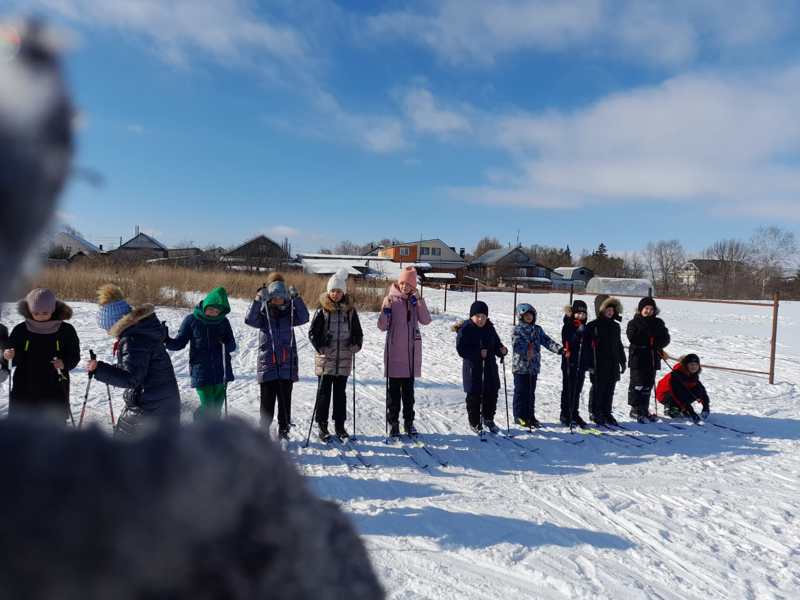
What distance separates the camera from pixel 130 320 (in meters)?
3.71

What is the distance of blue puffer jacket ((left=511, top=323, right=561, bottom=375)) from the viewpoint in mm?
6386

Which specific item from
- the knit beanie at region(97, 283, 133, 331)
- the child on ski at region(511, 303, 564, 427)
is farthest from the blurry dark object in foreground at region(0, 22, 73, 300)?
the child on ski at region(511, 303, 564, 427)

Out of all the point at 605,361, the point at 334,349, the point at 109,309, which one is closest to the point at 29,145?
the point at 109,309

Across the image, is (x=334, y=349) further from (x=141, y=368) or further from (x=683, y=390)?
(x=683, y=390)

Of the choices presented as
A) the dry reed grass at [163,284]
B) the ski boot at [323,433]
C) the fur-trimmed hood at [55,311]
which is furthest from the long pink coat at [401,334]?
the dry reed grass at [163,284]

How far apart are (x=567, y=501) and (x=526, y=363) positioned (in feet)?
7.90

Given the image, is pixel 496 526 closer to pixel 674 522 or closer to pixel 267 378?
pixel 674 522

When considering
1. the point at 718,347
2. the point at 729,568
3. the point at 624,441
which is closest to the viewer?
the point at 729,568

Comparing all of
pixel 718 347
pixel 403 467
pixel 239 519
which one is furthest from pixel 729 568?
pixel 718 347

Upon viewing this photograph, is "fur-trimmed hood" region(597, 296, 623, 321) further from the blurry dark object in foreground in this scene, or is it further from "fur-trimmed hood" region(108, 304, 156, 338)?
the blurry dark object in foreground

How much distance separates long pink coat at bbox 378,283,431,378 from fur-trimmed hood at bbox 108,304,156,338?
2651mm

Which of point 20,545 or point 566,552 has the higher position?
point 20,545

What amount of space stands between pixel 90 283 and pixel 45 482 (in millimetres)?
17879

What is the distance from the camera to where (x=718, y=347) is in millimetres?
13641
